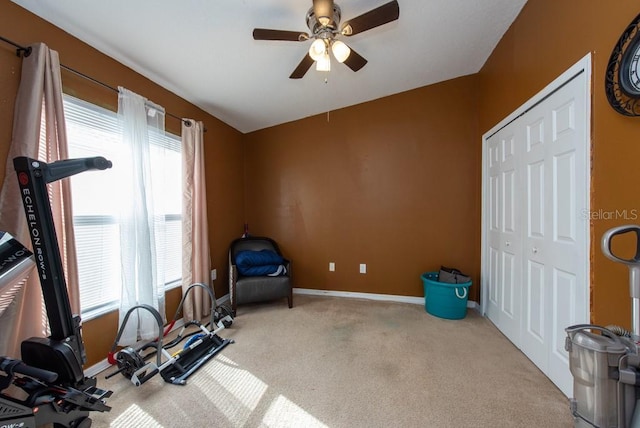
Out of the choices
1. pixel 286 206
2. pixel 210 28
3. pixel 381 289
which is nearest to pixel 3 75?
pixel 210 28

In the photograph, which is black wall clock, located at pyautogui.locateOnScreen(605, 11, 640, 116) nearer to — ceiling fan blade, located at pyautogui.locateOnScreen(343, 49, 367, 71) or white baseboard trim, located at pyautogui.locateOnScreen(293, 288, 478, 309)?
ceiling fan blade, located at pyautogui.locateOnScreen(343, 49, 367, 71)

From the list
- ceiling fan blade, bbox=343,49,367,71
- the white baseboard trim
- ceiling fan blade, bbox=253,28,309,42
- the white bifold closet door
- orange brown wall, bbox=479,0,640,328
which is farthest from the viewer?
the white baseboard trim

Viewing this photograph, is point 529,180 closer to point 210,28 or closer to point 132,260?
point 210,28


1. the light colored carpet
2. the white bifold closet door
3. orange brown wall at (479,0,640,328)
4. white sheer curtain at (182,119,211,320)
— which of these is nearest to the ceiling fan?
orange brown wall at (479,0,640,328)

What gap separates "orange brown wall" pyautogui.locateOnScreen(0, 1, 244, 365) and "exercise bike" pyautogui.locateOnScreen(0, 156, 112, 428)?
1.75 ft

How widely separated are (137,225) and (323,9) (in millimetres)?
2104

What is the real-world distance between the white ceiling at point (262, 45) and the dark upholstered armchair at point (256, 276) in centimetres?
181

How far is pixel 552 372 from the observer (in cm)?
172

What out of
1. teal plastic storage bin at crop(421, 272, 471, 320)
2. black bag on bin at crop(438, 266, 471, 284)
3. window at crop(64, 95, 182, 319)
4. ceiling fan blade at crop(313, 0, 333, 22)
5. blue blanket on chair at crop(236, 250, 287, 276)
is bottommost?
teal plastic storage bin at crop(421, 272, 471, 320)

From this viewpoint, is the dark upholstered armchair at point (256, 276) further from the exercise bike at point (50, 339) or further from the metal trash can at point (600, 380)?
the metal trash can at point (600, 380)

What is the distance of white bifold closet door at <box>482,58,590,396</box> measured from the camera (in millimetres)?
1501

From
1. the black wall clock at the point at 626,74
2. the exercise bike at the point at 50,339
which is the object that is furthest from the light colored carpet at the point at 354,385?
the black wall clock at the point at 626,74

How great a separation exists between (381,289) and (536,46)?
9.29 ft

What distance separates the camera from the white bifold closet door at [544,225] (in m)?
1.50
